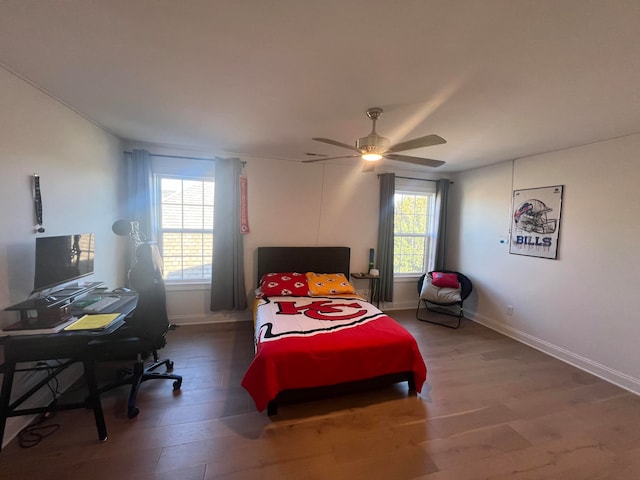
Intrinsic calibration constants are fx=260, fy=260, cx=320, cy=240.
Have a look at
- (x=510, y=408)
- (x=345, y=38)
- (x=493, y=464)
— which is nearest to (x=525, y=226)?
(x=510, y=408)

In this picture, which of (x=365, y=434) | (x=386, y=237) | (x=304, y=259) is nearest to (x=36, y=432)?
(x=365, y=434)

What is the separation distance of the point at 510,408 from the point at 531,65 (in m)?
2.57

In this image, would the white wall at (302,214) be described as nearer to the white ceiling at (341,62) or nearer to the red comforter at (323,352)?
the white ceiling at (341,62)

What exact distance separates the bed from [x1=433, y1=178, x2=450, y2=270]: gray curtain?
2315 millimetres

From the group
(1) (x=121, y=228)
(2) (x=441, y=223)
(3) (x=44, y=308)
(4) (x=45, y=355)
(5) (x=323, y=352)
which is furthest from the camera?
(2) (x=441, y=223)

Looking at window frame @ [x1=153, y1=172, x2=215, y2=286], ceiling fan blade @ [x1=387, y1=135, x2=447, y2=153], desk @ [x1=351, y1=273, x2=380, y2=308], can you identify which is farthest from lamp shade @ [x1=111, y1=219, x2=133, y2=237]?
desk @ [x1=351, y1=273, x2=380, y2=308]

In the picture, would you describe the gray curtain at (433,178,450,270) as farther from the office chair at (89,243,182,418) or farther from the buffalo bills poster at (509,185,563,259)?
the office chair at (89,243,182,418)

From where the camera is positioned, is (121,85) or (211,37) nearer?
(211,37)

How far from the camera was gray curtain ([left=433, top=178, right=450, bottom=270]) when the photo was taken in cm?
455

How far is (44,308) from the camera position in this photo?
179 cm

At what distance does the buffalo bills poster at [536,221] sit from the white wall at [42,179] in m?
5.11

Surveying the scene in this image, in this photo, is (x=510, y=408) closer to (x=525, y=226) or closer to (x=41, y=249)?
(x=525, y=226)

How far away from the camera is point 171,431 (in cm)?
186

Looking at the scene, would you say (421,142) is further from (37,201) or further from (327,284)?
(37,201)
